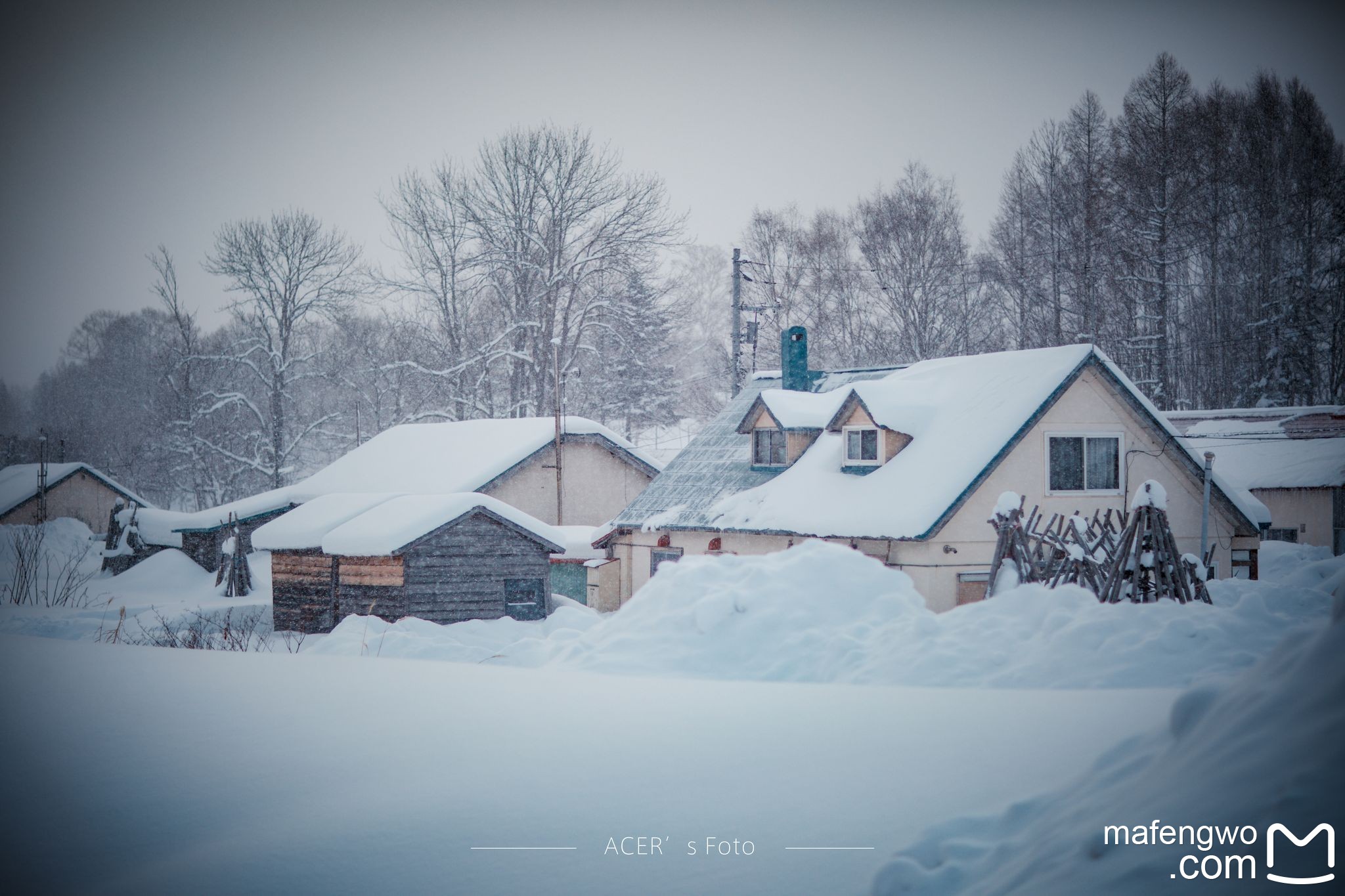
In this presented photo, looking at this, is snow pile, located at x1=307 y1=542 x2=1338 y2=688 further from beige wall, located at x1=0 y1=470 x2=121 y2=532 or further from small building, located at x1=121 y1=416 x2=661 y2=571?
beige wall, located at x1=0 y1=470 x2=121 y2=532

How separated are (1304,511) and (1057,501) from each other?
46.0ft

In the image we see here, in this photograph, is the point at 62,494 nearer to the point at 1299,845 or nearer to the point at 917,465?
the point at 917,465

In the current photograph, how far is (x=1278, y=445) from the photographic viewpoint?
2917cm

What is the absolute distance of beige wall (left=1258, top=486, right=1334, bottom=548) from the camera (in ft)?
93.3

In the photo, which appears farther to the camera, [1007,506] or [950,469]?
[950,469]

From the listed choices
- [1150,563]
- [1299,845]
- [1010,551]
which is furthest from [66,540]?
[1299,845]

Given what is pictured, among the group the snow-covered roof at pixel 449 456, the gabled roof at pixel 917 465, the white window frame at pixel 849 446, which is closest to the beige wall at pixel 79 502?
the snow-covered roof at pixel 449 456

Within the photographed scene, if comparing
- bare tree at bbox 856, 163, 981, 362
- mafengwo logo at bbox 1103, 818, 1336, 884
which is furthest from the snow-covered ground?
bare tree at bbox 856, 163, 981, 362

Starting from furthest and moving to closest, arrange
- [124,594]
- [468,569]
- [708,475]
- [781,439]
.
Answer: [124,594]
[708,475]
[781,439]
[468,569]

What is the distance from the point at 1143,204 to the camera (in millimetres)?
31672

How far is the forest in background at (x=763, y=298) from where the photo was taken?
1211 inches

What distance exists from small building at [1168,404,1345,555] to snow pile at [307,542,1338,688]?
58.6ft

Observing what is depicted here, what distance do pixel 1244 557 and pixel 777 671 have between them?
1852 centimetres

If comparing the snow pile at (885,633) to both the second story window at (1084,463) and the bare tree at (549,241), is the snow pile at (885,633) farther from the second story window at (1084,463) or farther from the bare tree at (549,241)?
the bare tree at (549,241)
